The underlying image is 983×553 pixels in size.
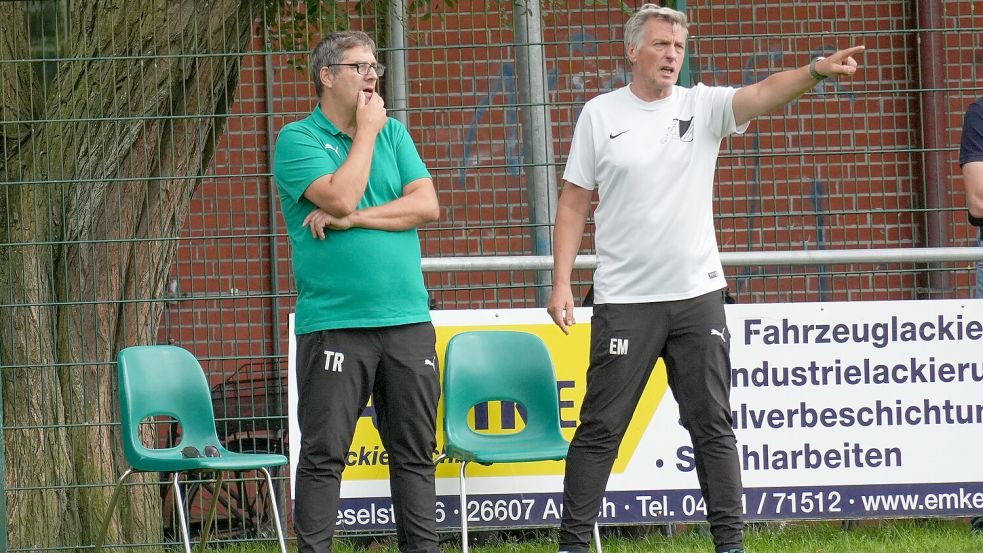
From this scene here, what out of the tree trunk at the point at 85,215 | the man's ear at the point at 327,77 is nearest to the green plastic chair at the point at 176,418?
the tree trunk at the point at 85,215

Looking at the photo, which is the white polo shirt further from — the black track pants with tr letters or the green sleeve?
the green sleeve

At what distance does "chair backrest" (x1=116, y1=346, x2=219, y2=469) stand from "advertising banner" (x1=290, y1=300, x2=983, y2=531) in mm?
726

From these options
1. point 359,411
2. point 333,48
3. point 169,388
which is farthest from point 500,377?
point 333,48

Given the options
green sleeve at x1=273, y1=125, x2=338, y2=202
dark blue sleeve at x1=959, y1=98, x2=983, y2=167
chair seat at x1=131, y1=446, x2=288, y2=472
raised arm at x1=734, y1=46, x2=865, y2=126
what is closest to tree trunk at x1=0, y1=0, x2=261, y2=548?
chair seat at x1=131, y1=446, x2=288, y2=472

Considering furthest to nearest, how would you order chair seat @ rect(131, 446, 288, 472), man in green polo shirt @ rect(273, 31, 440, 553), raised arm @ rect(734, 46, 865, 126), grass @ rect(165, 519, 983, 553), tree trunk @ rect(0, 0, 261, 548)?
tree trunk @ rect(0, 0, 261, 548) < grass @ rect(165, 519, 983, 553) < chair seat @ rect(131, 446, 288, 472) < man in green polo shirt @ rect(273, 31, 440, 553) < raised arm @ rect(734, 46, 865, 126)

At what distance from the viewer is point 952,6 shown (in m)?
7.97

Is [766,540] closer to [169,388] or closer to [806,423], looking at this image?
[806,423]

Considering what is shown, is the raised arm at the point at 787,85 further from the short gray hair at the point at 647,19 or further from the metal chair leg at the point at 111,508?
the metal chair leg at the point at 111,508

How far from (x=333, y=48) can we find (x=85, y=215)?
2.16 meters

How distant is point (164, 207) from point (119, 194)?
25 cm

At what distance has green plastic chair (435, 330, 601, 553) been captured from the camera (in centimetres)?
536

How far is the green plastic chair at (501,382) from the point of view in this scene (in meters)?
5.36

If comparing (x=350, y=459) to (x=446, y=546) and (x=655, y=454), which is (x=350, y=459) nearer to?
(x=446, y=546)

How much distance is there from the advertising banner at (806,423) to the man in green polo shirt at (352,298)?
128 centimetres
